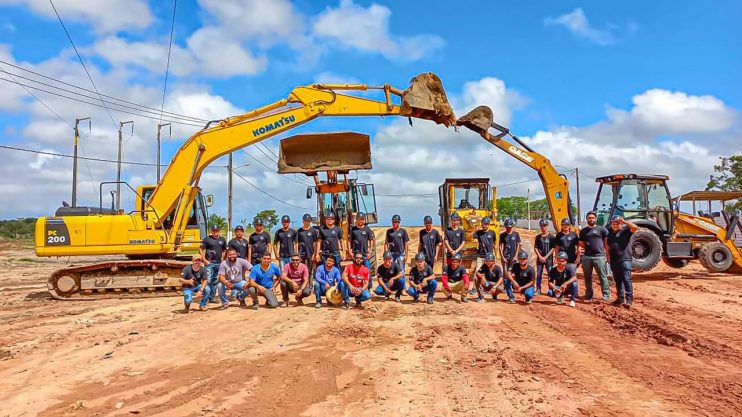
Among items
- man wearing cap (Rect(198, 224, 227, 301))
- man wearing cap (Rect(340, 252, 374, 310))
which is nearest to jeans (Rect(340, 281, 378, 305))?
man wearing cap (Rect(340, 252, 374, 310))

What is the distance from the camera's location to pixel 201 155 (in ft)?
41.3

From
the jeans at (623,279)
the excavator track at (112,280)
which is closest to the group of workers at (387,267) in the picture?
the jeans at (623,279)

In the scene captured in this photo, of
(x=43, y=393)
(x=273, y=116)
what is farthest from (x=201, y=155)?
(x=43, y=393)

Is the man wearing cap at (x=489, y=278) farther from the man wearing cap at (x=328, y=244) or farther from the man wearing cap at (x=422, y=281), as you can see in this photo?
the man wearing cap at (x=328, y=244)

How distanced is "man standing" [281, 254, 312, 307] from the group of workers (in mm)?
19

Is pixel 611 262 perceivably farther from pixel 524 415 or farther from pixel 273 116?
pixel 273 116

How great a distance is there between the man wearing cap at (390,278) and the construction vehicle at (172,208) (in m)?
3.60

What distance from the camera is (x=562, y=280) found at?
1081 centimetres

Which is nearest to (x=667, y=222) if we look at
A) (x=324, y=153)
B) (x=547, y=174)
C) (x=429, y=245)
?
(x=547, y=174)

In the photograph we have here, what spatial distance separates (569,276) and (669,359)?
14.4ft

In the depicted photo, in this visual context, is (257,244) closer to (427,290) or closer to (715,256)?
(427,290)

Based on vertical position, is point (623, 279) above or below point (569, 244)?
below

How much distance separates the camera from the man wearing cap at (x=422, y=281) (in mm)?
10820

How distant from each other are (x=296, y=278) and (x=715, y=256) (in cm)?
1155
